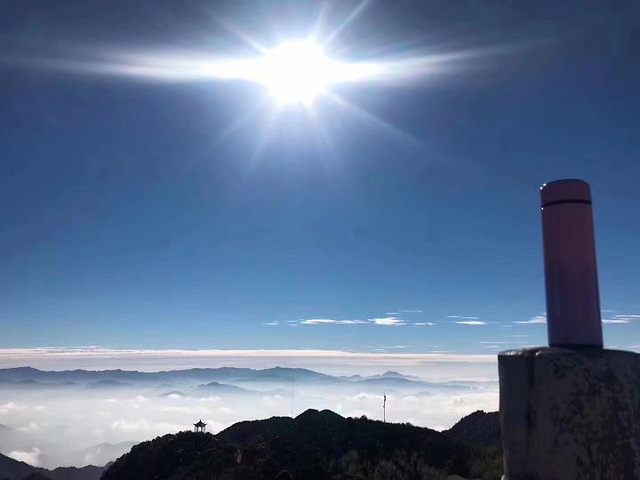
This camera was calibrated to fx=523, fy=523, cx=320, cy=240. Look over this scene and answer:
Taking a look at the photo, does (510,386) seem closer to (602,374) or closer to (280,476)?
(602,374)

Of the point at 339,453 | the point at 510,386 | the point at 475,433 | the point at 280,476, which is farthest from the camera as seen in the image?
the point at 475,433

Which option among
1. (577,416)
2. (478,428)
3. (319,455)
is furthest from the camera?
(478,428)

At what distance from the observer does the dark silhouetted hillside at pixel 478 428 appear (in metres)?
35.6

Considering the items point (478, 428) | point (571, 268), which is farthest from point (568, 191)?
point (478, 428)

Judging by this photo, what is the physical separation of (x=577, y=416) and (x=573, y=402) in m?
0.07

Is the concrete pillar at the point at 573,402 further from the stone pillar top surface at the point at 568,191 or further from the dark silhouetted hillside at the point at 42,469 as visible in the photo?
the dark silhouetted hillside at the point at 42,469

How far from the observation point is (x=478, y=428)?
39.8 meters

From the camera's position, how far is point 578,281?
2891 millimetres

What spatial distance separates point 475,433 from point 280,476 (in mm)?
27268

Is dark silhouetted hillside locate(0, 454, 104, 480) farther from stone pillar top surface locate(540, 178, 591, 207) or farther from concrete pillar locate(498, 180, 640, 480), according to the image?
stone pillar top surface locate(540, 178, 591, 207)

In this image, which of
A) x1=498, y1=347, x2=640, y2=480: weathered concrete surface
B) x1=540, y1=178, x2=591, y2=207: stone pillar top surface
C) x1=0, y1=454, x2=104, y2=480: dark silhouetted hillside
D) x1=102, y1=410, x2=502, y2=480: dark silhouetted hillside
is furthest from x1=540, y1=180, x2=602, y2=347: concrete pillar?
x1=0, y1=454, x2=104, y2=480: dark silhouetted hillside

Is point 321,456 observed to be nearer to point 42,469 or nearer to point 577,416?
point 577,416

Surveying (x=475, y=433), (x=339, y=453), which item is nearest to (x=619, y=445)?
(x=339, y=453)

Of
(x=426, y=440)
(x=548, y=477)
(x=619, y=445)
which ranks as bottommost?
(x=426, y=440)
